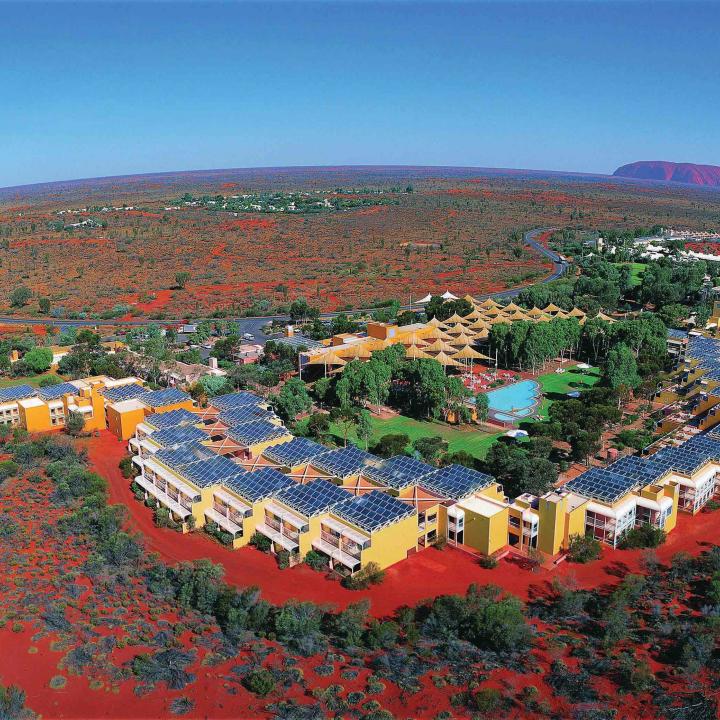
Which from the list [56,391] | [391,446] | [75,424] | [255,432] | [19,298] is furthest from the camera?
[19,298]

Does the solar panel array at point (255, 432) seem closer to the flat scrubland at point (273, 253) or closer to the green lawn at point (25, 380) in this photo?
the green lawn at point (25, 380)

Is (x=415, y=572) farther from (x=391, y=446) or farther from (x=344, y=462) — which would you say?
(x=391, y=446)

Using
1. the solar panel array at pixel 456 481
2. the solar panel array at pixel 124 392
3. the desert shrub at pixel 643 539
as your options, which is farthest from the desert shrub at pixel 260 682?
the solar panel array at pixel 124 392

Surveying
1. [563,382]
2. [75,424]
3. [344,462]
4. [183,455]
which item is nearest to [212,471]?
[183,455]

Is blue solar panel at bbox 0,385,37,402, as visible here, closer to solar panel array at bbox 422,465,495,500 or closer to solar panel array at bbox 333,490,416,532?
solar panel array at bbox 333,490,416,532

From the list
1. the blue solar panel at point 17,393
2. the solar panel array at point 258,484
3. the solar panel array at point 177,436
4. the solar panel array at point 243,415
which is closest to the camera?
the solar panel array at point 258,484

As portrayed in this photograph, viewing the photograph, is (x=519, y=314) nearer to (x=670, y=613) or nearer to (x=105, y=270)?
(x=670, y=613)
